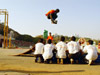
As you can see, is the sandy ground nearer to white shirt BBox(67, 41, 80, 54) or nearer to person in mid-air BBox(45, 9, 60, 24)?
white shirt BBox(67, 41, 80, 54)

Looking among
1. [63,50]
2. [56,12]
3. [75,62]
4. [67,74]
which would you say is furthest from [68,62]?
[56,12]

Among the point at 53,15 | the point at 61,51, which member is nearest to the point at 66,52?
the point at 61,51

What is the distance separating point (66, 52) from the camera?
24.3ft

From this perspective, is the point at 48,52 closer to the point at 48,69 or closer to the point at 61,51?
the point at 61,51

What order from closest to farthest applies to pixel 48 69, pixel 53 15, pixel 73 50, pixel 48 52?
pixel 48 69
pixel 73 50
pixel 48 52
pixel 53 15

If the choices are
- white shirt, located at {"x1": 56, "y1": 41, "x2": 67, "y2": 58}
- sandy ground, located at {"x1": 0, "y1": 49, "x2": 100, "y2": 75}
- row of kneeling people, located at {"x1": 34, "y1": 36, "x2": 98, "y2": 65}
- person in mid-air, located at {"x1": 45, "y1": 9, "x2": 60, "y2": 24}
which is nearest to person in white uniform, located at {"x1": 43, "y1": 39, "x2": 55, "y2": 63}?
row of kneeling people, located at {"x1": 34, "y1": 36, "x2": 98, "y2": 65}

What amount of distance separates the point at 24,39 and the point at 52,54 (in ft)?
145

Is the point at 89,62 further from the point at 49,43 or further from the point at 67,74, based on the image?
the point at 67,74

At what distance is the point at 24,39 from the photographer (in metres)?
50.5

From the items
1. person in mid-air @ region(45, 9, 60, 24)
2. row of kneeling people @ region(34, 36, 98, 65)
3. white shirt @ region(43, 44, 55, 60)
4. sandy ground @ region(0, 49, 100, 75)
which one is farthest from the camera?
person in mid-air @ region(45, 9, 60, 24)

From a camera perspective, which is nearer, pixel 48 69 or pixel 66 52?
pixel 48 69

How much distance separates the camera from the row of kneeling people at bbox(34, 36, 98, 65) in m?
6.83

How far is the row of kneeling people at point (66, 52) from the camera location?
6.83m

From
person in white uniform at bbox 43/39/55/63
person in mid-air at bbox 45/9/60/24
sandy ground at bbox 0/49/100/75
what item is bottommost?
sandy ground at bbox 0/49/100/75
